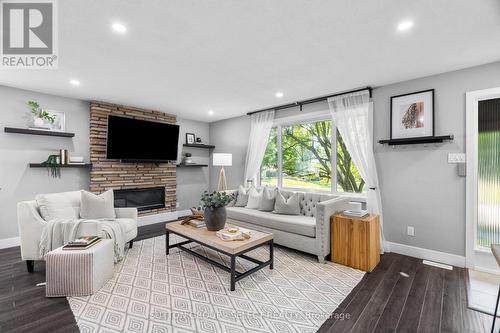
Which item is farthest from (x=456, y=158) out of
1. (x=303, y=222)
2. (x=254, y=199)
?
(x=254, y=199)

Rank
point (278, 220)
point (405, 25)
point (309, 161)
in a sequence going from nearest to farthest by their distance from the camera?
point (405, 25) → point (278, 220) → point (309, 161)

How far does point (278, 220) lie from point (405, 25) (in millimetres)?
2733

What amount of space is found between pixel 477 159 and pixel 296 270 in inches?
106

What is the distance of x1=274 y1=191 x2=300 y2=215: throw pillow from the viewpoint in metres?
3.76

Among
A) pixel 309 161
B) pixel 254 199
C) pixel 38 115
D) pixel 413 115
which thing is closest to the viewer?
pixel 413 115

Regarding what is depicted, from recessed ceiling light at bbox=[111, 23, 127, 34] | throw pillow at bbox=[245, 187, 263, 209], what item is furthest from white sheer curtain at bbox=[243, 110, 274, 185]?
recessed ceiling light at bbox=[111, 23, 127, 34]

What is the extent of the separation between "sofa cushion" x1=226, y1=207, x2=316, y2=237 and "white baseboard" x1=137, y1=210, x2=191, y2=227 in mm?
1828

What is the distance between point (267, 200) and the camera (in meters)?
4.07

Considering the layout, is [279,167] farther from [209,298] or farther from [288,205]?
[209,298]

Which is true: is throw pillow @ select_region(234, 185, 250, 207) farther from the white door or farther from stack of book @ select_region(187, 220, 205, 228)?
the white door

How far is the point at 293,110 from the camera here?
182 inches

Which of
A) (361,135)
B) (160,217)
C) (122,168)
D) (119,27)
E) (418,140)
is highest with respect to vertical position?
(119,27)

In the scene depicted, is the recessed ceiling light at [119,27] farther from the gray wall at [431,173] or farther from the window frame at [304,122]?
the gray wall at [431,173]
